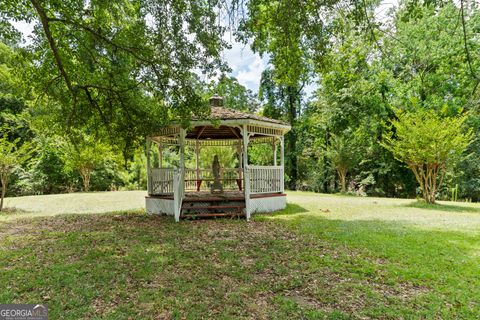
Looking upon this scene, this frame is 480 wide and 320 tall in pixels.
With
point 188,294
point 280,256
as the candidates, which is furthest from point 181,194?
point 188,294

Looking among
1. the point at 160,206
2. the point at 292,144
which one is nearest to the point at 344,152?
the point at 292,144

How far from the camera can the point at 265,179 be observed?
10781mm

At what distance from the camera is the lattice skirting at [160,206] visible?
10281 mm

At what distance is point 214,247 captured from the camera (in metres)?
6.37

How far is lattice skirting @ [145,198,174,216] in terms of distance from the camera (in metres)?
10.3

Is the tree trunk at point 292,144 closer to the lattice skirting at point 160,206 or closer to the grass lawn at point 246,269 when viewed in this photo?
the lattice skirting at point 160,206

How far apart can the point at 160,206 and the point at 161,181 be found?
944 mm

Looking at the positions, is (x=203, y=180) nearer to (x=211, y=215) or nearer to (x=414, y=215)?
(x=211, y=215)

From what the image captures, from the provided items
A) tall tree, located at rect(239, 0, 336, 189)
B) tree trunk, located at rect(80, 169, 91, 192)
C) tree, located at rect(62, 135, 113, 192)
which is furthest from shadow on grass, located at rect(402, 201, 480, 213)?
tree trunk, located at rect(80, 169, 91, 192)

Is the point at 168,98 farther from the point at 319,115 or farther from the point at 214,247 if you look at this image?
the point at 319,115

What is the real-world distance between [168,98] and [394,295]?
278 inches

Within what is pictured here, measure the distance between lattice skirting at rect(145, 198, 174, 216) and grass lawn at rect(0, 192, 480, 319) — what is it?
1.50 metres

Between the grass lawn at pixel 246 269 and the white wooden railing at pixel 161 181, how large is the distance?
6.43ft

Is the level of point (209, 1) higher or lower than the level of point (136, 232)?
higher
